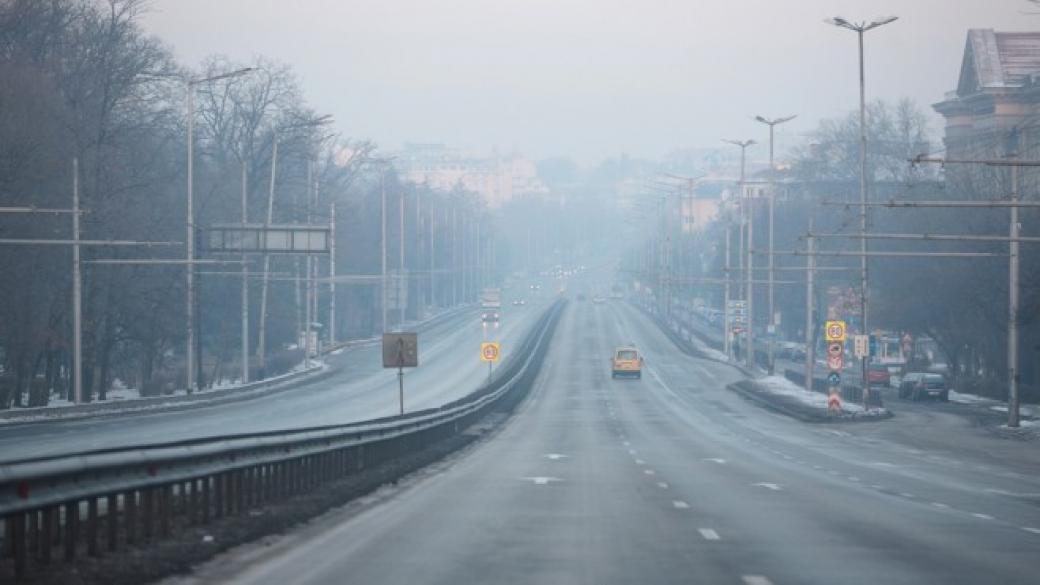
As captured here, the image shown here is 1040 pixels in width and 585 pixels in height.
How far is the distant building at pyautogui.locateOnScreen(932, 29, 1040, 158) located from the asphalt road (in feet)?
189

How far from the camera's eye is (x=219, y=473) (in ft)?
60.6

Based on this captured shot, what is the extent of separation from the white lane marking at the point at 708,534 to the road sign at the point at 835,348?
159 ft

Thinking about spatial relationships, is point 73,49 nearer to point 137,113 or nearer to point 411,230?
point 137,113

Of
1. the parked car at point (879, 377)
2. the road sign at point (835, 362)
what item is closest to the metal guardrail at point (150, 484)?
the road sign at point (835, 362)

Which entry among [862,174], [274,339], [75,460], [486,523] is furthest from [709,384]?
[75,460]

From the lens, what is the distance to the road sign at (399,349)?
134 feet

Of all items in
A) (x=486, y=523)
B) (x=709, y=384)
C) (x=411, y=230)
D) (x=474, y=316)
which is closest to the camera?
(x=486, y=523)

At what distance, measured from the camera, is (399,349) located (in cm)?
4075

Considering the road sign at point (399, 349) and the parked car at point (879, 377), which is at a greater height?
the road sign at point (399, 349)

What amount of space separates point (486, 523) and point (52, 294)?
49.4 metres

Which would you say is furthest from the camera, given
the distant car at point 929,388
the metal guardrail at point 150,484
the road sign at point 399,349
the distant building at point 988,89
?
the distant building at point 988,89

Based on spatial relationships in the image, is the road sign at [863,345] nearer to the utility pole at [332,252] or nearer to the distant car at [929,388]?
the distant car at [929,388]

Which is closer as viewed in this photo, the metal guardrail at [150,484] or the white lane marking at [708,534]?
the metal guardrail at [150,484]

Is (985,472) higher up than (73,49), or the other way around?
(73,49)
